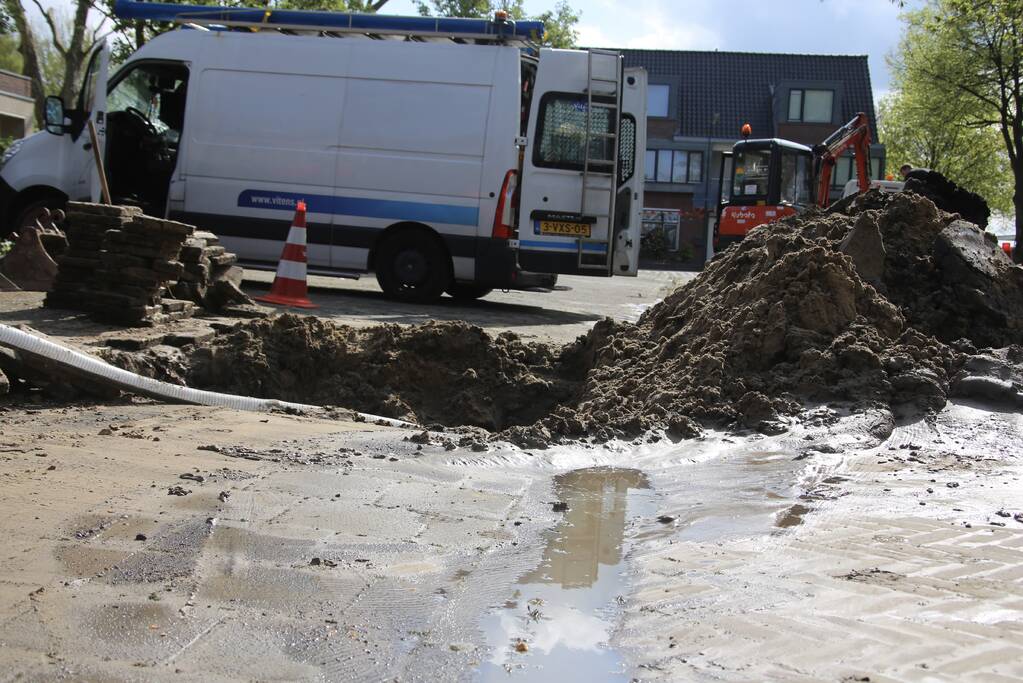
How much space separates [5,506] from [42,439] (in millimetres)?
1220

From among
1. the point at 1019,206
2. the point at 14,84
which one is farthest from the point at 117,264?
the point at 14,84

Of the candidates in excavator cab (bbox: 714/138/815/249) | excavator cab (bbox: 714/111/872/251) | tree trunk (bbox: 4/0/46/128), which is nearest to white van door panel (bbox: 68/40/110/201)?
tree trunk (bbox: 4/0/46/128)

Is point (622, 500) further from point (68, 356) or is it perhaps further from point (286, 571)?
point (68, 356)

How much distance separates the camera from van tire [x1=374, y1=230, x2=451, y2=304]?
13.1 metres

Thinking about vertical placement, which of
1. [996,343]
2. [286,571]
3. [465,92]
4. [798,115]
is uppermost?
[798,115]

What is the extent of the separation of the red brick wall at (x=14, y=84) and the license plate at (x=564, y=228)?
36.9 meters

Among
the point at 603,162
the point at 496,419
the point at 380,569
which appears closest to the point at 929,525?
the point at 380,569

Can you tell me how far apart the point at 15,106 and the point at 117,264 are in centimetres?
4102

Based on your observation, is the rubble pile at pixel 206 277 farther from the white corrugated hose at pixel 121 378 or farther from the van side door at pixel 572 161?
the van side door at pixel 572 161

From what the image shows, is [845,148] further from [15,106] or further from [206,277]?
[15,106]

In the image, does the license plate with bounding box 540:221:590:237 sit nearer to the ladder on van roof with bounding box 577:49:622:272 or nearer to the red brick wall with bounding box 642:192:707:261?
the ladder on van roof with bounding box 577:49:622:272

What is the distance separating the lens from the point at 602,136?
12.7 metres

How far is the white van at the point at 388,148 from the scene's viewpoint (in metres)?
12.7

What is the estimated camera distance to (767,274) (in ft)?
23.6
